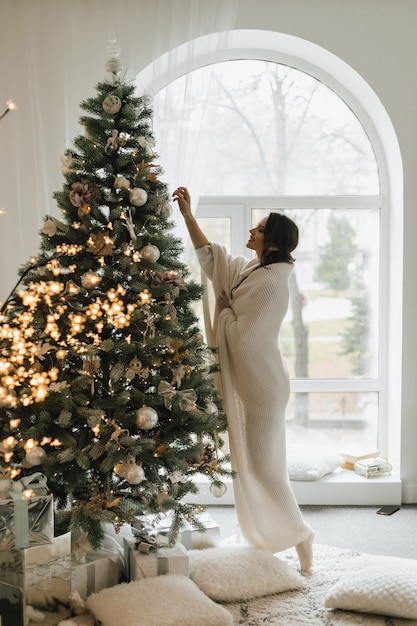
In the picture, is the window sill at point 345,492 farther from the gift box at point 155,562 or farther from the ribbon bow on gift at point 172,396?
the ribbon bow on gift at point 172,396

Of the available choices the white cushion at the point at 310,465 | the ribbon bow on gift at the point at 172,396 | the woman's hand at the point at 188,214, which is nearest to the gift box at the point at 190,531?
the ribbon bow on gift at the point at 172,396

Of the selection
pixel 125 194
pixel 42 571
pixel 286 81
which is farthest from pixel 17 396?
pixel 286 81

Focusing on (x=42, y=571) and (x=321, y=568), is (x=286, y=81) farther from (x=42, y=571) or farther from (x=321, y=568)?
(x=42, y=571)

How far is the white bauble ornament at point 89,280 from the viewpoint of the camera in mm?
2705

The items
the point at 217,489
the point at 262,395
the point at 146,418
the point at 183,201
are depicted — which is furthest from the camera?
the point at 183,201

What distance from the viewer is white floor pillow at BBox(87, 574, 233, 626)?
2602 mm

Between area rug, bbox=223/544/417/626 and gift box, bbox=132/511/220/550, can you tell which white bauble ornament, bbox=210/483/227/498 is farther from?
area rug, bbox=223/544/417/626

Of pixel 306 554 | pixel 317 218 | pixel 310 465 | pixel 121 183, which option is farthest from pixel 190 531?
pixel 317 218

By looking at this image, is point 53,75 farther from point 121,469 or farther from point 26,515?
point 26,515

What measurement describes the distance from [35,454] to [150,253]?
0.83m

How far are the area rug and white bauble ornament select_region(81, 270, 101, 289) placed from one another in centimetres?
134

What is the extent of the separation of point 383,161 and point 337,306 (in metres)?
0.90

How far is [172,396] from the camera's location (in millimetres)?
2775

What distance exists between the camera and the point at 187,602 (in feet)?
8.80
